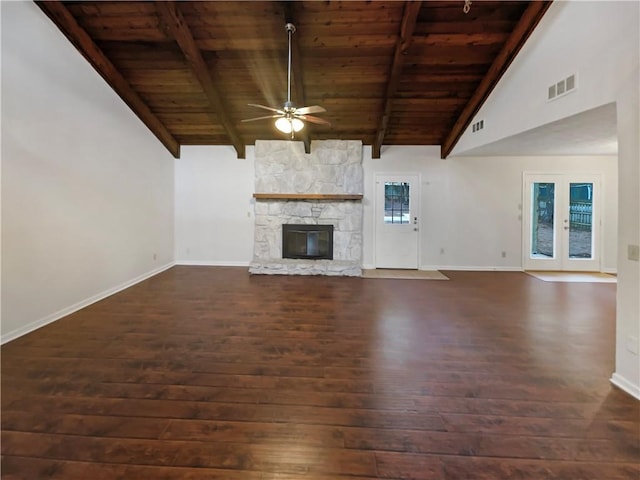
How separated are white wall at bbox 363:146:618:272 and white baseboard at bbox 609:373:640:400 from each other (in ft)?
13.9

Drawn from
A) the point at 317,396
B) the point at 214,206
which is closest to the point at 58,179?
the point at 214,206

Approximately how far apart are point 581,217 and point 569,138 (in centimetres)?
306

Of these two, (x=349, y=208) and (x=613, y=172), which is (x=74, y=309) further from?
(x=613, y=172)

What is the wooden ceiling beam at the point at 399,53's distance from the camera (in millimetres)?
3400

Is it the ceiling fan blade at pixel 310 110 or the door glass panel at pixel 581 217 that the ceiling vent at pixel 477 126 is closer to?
the door glass panel at pixel 581 217

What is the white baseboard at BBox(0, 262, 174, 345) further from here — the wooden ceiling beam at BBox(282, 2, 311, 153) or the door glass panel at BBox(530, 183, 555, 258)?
the door glass panel at BBox(530, 183, 555, 258)

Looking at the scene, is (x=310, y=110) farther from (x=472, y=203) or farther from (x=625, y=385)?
(x=472, y=203)

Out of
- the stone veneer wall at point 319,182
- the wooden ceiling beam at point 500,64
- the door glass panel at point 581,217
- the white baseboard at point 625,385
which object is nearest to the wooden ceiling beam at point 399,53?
the stone veneer wall at point 319,182

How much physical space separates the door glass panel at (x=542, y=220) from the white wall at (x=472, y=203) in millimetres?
293

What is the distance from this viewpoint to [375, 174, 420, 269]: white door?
259 inches

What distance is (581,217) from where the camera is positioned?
6.34m

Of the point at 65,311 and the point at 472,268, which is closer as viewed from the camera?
the point at 65,311

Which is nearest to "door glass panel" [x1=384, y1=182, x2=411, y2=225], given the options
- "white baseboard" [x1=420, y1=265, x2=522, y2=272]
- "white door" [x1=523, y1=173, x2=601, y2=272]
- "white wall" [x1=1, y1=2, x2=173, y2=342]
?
"white baseboard" [x1=420, y1=265, x2=522, y2=272]

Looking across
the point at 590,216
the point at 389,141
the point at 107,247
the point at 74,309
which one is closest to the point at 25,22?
the point at 107,247
